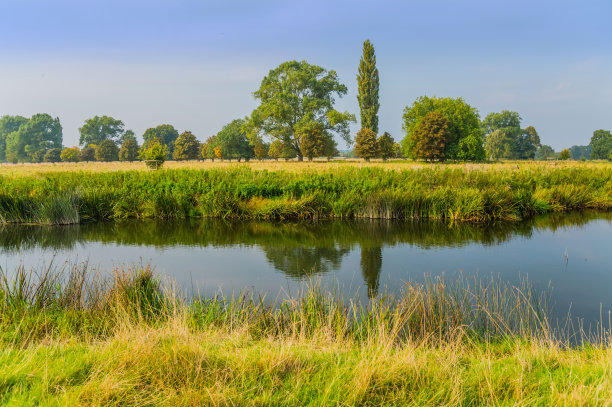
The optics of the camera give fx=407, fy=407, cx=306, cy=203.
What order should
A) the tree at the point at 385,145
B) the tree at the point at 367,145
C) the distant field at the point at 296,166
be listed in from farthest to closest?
1. the tree at the point at 385,145
2. the tree at the point at 367,145
3. the distant field at the point at 296,166

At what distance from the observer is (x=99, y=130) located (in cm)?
8700

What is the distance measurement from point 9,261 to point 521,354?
30.0 ft

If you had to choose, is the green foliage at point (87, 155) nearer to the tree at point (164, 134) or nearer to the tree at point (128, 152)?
the tree at point (128, 152)

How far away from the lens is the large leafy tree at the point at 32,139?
8125 centimetres

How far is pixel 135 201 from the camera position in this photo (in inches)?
548

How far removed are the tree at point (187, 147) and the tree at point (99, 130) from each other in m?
25.8

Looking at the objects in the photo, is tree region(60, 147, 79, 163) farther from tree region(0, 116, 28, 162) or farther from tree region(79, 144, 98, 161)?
tree region(0, 116, 28, 162)

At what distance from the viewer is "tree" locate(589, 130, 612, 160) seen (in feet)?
229

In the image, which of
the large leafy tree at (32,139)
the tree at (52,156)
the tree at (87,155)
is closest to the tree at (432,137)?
the tree at (87,155)

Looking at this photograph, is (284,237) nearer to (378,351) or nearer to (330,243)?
(330,243)

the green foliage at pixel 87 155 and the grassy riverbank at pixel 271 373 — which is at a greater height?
the green foliage at pixel 87 155

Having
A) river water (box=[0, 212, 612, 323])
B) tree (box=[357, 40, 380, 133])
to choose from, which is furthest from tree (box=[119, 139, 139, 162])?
river water (box=[0, 212, 612, 323])

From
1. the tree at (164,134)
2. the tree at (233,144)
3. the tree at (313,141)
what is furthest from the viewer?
the tree at (164,134)

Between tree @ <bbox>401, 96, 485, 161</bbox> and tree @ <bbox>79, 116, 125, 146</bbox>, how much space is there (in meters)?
62.7
